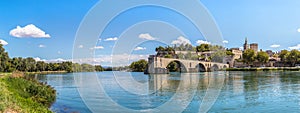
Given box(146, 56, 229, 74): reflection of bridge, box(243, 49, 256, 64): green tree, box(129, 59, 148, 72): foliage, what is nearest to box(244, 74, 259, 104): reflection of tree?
box(146, 56, 229, 74): reflection of bridge

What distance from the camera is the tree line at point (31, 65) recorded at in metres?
66.9

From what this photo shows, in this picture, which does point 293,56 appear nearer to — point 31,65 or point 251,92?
point 251,92

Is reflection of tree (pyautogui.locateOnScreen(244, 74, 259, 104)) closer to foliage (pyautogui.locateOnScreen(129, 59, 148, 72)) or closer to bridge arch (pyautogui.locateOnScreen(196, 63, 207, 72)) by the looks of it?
bridge arch (pyautogui.locateOnScreen(196, 63, 207, 72))

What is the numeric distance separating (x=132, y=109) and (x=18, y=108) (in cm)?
799

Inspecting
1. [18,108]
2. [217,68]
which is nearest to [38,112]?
[18,108]

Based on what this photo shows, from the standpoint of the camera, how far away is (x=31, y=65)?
119062mm

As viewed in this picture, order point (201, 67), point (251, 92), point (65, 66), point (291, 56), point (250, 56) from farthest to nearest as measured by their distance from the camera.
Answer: point (65, 66)
point (250, 56)
point (201, 67)
point (291, 56)
point (251, 92)

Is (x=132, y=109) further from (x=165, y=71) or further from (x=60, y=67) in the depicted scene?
(x=60, y=67)

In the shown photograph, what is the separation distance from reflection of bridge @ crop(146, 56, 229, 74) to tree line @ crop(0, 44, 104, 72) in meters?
32.9

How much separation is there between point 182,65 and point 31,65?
5911 centimetres

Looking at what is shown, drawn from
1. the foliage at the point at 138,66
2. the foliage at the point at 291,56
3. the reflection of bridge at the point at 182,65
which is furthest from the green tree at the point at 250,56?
the foliage at the point at 138,66

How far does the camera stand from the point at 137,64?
13450 centimetres

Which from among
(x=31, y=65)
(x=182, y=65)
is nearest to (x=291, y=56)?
(x=182, y=65)

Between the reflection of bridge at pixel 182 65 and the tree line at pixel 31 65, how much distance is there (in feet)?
108
